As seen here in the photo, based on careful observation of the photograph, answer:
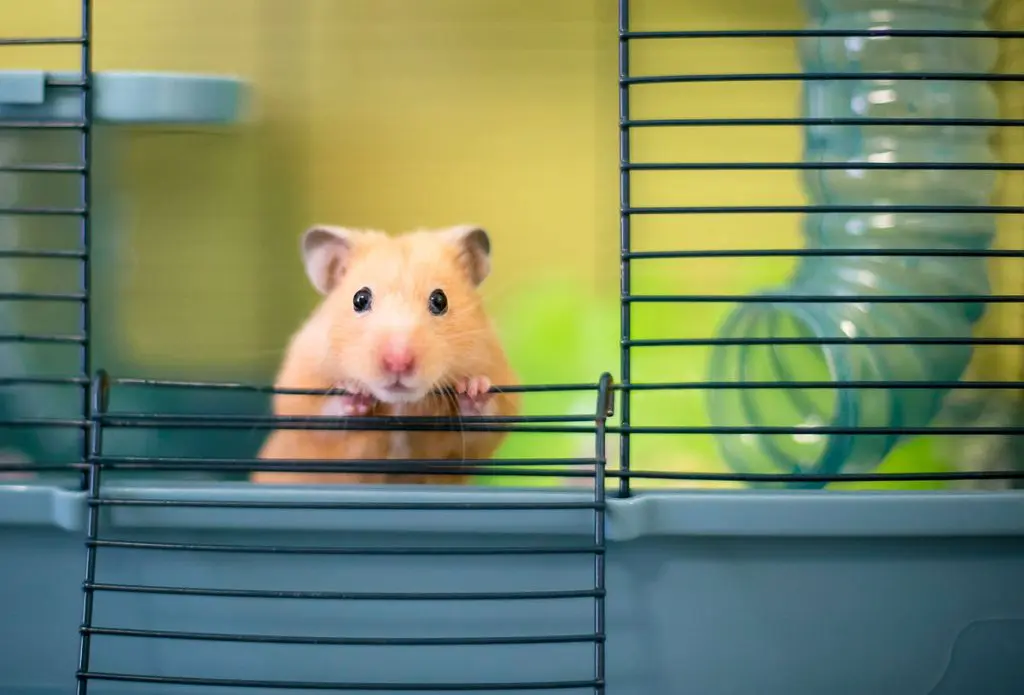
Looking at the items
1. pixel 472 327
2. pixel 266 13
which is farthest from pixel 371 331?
pixel 266 13

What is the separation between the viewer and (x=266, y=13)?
1.30m

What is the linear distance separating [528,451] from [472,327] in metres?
0.25

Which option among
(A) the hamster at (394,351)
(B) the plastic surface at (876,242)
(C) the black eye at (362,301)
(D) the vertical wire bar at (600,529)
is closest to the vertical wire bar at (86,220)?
(A) the hamster at (394,351)

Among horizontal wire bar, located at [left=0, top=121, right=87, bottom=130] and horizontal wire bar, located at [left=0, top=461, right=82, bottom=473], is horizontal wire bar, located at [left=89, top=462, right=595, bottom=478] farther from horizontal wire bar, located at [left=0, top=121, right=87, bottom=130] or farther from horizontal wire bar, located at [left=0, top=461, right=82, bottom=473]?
horizontal wire bar, located at [left=0, top=121, right=87, bottom=130]

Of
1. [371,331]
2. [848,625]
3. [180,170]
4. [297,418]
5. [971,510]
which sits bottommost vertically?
[848,625]

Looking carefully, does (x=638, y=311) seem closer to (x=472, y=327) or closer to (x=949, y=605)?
(x=472, y=327)

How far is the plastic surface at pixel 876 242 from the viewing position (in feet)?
4.21

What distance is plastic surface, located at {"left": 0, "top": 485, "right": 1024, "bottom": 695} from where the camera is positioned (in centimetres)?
112

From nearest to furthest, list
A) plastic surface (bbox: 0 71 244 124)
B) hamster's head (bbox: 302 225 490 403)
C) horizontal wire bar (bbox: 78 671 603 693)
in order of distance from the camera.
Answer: horizontal wire bar (bbox: 78 671 603 693), hamster's head (bbox: 302 225 490 403), plastic surface (bbox: 0 71 244 124)

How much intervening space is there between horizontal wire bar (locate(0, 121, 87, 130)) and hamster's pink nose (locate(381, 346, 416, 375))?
494 millimetres

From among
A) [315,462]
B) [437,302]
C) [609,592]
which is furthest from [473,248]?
[609,592]

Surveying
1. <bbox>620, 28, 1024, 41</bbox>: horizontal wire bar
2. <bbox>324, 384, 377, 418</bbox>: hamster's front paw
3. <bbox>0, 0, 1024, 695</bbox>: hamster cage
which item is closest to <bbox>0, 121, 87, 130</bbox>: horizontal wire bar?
<bbox>0, 0, 1024, 695</bbox>: hamster cage

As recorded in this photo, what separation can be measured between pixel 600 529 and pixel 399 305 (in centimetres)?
35

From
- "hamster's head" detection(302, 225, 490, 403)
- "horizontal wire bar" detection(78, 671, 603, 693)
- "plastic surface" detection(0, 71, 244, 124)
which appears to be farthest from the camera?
"plastic surface" detection(0, 71, 244, 124)
